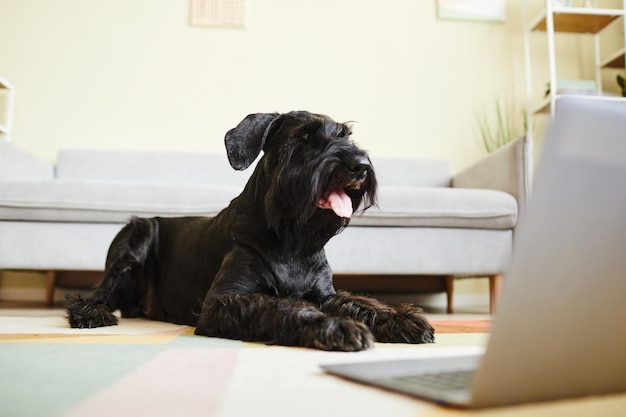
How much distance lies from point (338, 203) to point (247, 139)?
376mm

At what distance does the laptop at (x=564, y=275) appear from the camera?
0.62 m

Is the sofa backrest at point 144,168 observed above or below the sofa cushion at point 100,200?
above

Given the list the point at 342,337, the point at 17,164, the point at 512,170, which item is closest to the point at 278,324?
the point at 342,337

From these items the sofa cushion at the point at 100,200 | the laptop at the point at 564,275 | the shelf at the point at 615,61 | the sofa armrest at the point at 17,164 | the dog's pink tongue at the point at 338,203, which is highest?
the shelf at the point at 615,61

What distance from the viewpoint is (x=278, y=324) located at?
1336 millimetres

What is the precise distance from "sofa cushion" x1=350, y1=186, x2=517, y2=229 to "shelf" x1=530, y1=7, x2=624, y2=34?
2178 millimetres

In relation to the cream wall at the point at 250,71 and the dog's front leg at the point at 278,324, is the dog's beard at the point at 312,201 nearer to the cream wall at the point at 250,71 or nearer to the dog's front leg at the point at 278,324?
the dog's front leg at the point at 278,324

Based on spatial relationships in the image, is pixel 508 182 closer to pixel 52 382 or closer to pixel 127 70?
pixel 52 382

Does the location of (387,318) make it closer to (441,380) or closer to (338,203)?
(338,203)

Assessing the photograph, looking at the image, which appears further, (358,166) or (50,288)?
(50,288)

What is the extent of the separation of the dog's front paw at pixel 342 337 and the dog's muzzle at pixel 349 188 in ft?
1.34

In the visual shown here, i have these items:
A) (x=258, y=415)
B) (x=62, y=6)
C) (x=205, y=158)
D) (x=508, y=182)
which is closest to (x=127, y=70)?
(x=62, y=6)

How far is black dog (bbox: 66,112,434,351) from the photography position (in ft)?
4.58

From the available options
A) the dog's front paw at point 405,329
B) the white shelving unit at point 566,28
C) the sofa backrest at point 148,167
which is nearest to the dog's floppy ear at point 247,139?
the dog's front paw at point 405,329
